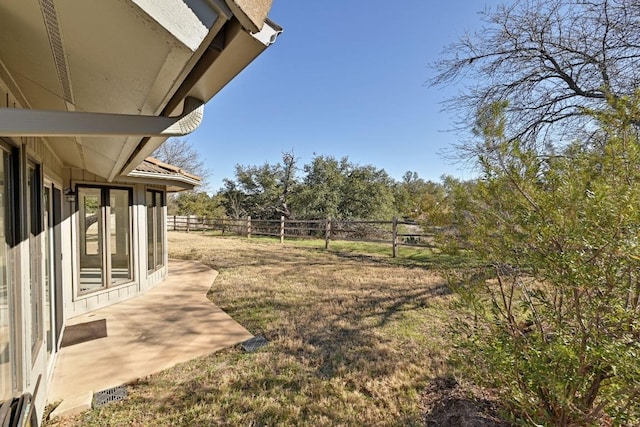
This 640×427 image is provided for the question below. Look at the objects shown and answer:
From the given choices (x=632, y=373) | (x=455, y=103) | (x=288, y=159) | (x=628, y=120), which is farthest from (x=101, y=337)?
(x=288, y=159)

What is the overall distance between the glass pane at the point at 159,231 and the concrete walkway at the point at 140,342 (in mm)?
959

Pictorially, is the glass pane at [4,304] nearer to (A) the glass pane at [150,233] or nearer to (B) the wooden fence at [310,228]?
(A) the glass pane at [150,233]

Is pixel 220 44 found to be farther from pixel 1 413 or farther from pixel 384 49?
pixel 384 49

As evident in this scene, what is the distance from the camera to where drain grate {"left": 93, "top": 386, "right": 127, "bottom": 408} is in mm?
2344

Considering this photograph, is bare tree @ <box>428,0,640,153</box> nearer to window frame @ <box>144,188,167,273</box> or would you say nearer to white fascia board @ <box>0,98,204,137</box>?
white fascia board @ <box>0,98,204,137</box>

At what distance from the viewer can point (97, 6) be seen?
688mm

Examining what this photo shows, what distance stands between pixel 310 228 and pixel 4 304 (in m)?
11.7

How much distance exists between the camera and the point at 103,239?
472 centimetres

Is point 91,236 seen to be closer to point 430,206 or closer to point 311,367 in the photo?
point 311,367

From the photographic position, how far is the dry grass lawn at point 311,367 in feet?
7.20

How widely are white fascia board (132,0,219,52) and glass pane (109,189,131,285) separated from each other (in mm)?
5200

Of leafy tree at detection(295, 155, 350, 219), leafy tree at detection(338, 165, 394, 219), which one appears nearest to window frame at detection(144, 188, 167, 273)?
leafy tree at detection(295, 155, 350, 219)

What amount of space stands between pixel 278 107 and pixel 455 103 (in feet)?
27.1

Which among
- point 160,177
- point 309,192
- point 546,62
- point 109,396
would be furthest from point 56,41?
point 309,192
